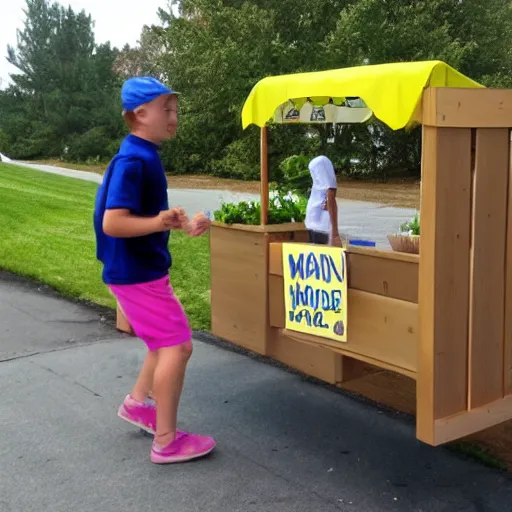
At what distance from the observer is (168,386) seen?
3.45m

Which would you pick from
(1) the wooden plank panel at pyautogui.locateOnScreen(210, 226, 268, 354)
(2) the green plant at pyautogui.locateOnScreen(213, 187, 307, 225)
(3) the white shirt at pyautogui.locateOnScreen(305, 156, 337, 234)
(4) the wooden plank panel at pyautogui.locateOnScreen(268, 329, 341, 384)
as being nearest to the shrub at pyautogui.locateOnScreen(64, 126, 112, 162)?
(3) the white shirt at pyautogui.locateOnScreen(305, 156, 337, 234)

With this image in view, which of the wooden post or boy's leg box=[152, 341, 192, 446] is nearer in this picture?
boy's leg box=[152, 341, 192, 446]

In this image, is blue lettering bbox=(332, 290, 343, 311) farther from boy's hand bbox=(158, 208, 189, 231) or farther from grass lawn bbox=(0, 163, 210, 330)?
grass lawn bbox=(0, 163, 210, 330)

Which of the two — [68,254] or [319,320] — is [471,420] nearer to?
[319,320]

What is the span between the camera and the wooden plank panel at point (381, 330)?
302 centimetres

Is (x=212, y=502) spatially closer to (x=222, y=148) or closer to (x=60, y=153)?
(x=222, y=148)

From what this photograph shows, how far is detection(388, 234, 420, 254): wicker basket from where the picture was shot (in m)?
3.40

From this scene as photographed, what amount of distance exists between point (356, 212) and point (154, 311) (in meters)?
13.6

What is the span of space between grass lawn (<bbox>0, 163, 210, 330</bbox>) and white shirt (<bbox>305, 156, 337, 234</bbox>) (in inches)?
50.8

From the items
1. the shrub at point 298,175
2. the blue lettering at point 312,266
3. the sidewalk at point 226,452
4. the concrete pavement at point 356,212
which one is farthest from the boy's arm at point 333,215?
the concrete pavement at point 356,212

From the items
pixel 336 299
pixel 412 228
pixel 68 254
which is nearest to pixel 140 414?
pixel 336 299

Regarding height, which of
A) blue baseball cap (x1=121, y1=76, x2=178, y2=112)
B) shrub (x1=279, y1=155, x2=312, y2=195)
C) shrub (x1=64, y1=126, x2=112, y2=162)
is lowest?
shrub (x1=279, y1=155, x2=312, y2=195)

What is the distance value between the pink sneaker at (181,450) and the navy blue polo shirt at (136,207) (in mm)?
824

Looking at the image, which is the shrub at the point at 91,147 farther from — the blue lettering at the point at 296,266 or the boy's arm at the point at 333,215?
the blue lettering at the point at 296,266
